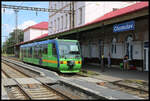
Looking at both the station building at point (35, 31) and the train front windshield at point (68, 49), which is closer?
the train front windshield at point (68, 49)

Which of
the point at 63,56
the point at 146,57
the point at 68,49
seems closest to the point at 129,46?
the point at 146,57

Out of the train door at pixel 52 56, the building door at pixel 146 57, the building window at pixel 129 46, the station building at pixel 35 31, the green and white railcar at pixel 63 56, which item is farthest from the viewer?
the station building at pixel 35 31

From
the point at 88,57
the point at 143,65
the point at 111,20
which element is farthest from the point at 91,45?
the point at 111,20

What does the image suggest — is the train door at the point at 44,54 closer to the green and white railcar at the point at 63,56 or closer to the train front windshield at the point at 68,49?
the green and white railcar at the point at 63,56

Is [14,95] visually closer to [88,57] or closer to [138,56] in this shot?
[138,56]

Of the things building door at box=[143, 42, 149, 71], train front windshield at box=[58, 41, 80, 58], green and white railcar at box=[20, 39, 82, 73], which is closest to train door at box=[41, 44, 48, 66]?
green and white railcar at box=[20, 39, 82, 73]

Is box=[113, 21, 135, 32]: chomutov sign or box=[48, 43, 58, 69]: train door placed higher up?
box=[113, 21, 135, 32]: chomutov sign

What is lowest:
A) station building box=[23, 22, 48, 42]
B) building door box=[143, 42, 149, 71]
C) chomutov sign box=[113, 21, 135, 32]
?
building door box=[143, 42, 149, 71]

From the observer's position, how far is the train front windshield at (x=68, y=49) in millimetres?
14918

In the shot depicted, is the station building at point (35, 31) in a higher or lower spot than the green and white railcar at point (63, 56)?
higher

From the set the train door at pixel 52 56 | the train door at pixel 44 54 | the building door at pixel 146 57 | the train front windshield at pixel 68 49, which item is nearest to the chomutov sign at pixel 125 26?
the train front windshield at pixel 68 49

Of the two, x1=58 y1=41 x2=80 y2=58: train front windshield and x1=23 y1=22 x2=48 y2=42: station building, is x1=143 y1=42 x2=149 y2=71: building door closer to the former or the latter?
x1=58 y1=41 x2=80 y2=58: train front windshield

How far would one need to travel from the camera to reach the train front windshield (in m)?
14.9

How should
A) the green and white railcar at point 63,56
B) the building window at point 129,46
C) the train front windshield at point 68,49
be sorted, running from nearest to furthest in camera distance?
1. the green and white railcar at point 63,56
2. the train front windshield at point 68,49
3. the building window at point 129,46
